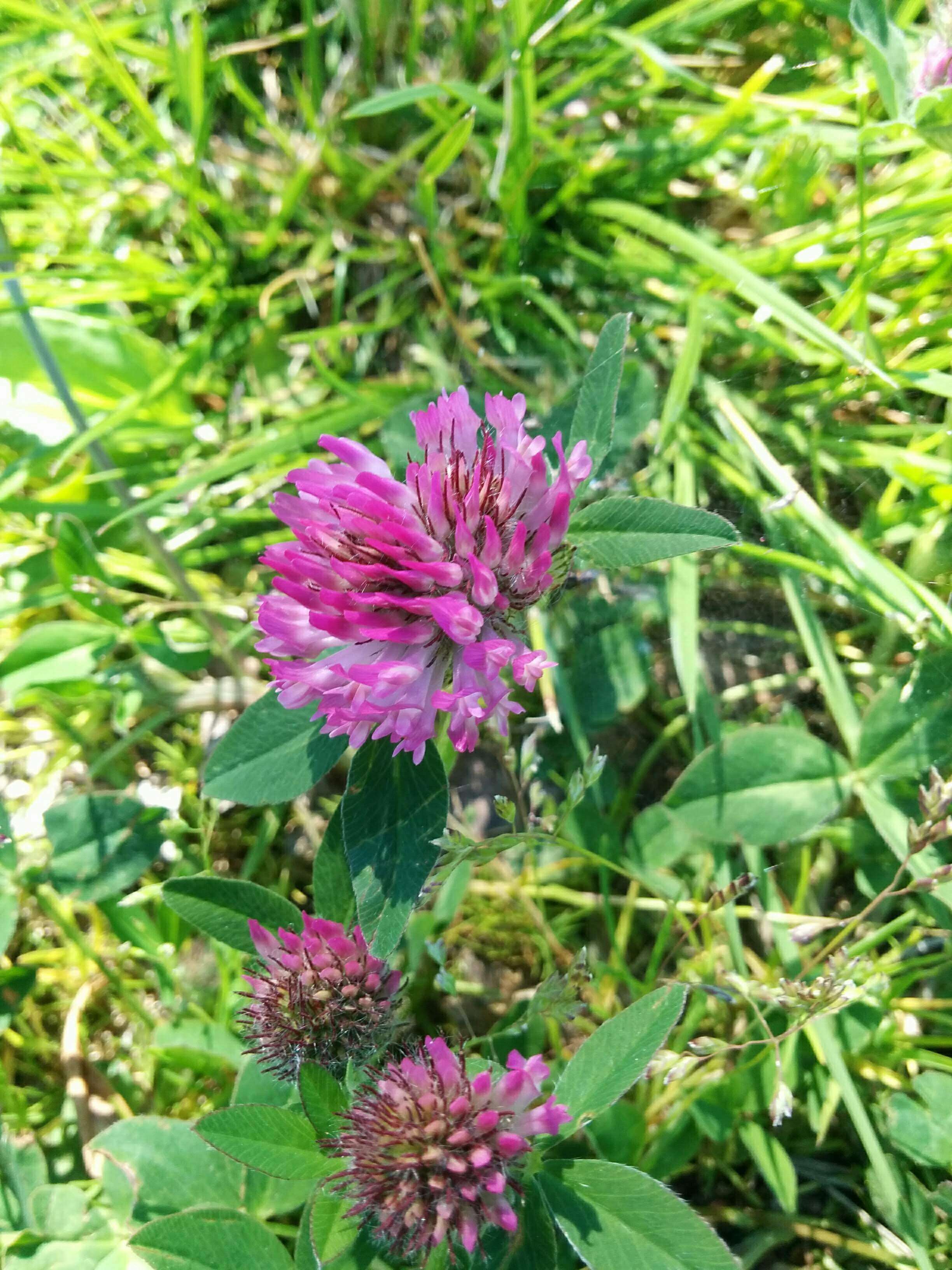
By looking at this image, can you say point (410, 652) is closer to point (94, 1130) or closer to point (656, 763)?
point (656, 763)

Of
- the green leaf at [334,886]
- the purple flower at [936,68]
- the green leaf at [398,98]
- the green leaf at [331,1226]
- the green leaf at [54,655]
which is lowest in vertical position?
the green leaf at [331,1226]

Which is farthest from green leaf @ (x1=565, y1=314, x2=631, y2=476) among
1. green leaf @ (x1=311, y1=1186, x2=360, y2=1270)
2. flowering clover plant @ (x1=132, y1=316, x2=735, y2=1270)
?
green leaf @ (x1=311, y1=1186, x2=360, y2=1270)

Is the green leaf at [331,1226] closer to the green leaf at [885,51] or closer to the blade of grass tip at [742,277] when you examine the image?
the blade of grass tip at [742,277]

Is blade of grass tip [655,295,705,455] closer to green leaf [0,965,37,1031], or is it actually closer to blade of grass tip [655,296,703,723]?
blade of grass tip [655,296,703,723]

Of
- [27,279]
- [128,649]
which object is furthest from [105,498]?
[27,279]

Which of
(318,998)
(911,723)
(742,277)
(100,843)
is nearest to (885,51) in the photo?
(742,277)

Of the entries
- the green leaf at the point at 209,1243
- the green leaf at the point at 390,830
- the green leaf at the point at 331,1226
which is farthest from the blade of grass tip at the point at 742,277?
the green leaf at the point at 209,1243
